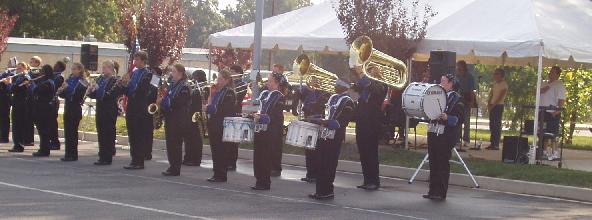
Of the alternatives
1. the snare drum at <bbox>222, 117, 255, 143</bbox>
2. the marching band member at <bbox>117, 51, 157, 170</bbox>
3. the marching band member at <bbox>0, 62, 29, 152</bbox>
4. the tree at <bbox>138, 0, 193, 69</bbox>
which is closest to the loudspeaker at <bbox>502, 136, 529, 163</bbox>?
the snare drum at <bbox>222, 117, 255, 143</bbox>

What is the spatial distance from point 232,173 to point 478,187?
148 inches

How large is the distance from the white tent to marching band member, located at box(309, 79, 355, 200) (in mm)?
5186

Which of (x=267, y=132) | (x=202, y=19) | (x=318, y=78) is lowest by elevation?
(x=267, y=132)

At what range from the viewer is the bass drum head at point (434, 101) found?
14.8 metres

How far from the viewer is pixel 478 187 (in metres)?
16.8

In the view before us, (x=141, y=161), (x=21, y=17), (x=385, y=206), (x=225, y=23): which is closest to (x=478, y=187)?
(x=385, y=206)

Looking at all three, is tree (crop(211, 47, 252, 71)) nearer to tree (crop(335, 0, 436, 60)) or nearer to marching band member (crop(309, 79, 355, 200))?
tree (crop(335, 0, 436, 60))

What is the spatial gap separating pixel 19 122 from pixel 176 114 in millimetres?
4817

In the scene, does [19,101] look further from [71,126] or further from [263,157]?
[263,157]

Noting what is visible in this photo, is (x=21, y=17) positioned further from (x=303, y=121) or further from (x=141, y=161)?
(x=303, y=121)

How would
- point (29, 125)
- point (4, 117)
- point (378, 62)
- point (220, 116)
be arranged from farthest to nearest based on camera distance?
point (4, 117) → point (29, 125) → point (378, 62) → point (220, 116)

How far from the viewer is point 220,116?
16.2 m

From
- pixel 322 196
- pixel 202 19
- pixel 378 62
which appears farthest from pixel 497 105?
pixel 202 19

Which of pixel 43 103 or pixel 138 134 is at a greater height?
pixel 43 103
